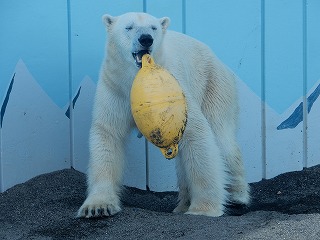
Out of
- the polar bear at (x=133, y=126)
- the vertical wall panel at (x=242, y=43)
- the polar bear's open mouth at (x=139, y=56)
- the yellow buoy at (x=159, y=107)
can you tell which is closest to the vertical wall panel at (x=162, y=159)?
the vertical wall panel at (x=242, y=43)

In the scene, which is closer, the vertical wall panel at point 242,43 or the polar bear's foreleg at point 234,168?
the polar bear's foreleg at point 234,168

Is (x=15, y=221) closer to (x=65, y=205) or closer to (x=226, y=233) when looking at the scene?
(x=65, y=205)

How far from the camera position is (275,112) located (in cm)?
399

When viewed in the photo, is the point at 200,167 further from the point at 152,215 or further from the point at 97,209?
the point at 97,209

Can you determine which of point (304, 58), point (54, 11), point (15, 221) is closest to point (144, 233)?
point (15, 221)

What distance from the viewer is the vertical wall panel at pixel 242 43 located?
3928 mm

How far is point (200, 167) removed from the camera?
3.26 metres

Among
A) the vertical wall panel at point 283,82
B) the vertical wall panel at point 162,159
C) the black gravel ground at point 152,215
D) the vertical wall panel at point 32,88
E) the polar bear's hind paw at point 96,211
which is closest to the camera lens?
the black gravel ground at point 152,215

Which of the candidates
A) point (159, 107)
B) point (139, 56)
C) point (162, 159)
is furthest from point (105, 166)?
point (162, 159)

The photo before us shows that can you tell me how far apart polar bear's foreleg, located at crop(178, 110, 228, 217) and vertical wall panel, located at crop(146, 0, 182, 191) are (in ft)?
2.13

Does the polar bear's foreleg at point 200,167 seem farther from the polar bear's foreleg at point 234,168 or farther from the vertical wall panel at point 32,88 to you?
the vertical wall panel at point 32,88

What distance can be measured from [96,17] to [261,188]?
1.18m

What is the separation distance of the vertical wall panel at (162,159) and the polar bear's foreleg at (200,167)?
0.65 m

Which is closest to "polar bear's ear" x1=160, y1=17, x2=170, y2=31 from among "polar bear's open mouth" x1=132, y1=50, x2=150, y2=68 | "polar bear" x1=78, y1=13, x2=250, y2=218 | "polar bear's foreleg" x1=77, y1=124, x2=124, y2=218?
"polar bear" x1=78, y1=13, x2=250, y2=218
